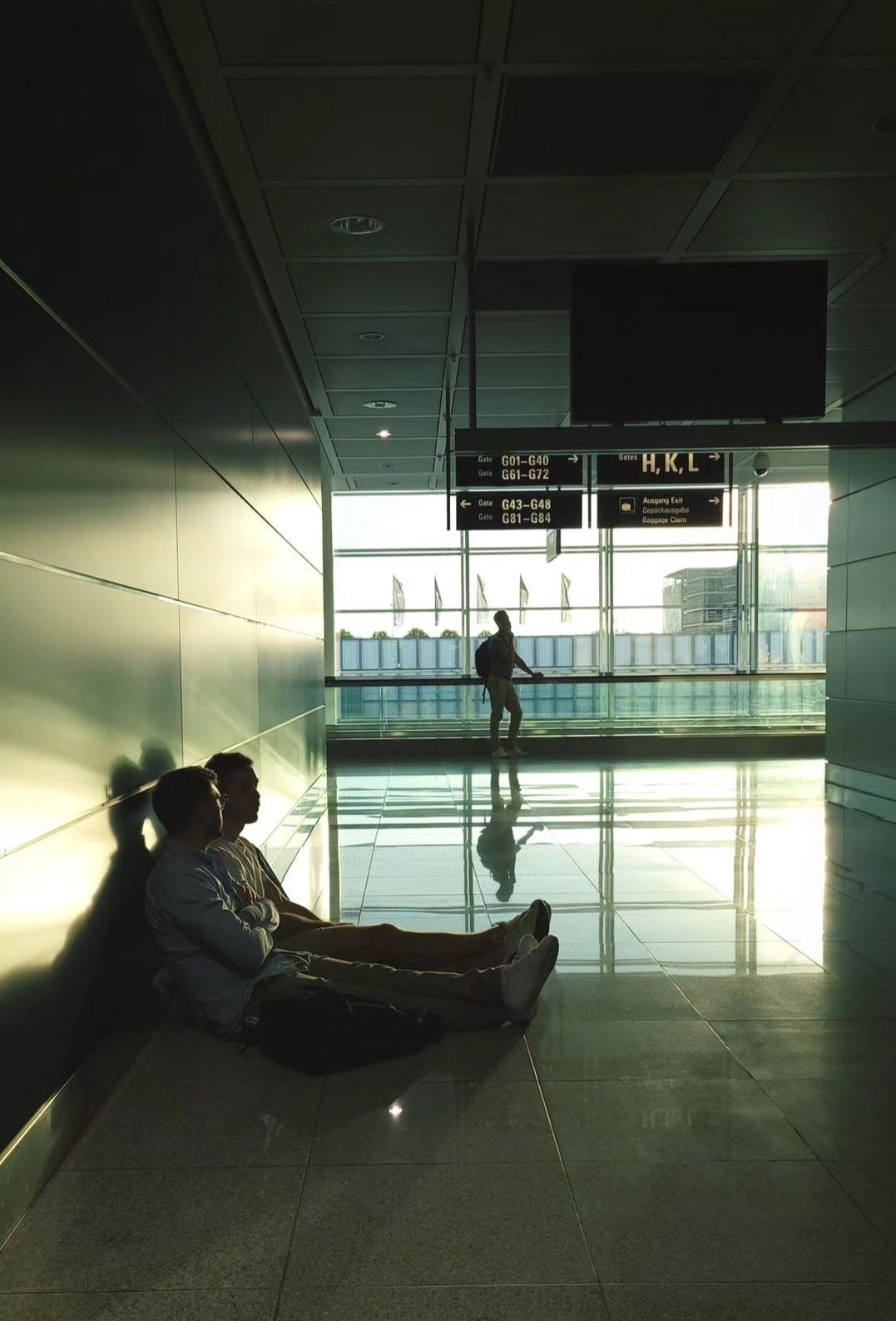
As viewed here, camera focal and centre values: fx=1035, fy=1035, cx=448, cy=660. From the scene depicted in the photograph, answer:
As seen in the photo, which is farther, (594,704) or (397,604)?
(397,604)

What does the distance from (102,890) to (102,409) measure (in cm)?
168

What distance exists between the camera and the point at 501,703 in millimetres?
15070

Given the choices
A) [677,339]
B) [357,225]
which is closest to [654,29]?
[677,339]

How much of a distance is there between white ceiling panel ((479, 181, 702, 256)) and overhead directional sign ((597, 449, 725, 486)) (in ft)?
9.85

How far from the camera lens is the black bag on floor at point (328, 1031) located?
3.62m

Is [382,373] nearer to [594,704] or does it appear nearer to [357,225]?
[357,225]

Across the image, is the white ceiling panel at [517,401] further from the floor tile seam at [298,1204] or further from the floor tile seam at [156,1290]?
the floor tile seam at [156,1290]

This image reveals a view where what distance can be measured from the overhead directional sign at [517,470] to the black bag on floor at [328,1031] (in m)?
7.16

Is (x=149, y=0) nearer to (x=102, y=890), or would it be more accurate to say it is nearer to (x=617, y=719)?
(x=102, y=890)

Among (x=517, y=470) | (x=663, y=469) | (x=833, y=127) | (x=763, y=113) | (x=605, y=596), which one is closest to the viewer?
(x=763, y=113)

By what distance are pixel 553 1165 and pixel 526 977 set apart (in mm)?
1113

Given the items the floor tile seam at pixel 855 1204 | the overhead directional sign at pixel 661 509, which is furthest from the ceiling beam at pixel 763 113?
the overhead directional sign at pixel 661 509

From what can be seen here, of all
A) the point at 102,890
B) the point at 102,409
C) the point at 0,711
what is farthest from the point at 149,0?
the point at 102,890

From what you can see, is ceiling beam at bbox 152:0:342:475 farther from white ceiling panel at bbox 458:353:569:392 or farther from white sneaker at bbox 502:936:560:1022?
white sneaker at bbox 502:936:560:1022
